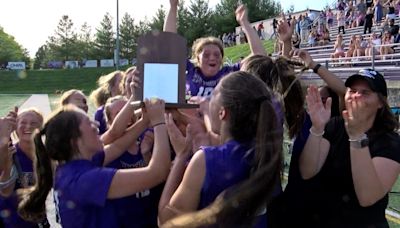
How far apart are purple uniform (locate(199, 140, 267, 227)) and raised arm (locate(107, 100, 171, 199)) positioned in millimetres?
338

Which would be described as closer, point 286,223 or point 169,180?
point 169,180

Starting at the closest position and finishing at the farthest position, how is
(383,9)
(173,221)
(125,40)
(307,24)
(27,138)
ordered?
(173,221)
(27,138)
(383,9)
(307,24)
(125,40)

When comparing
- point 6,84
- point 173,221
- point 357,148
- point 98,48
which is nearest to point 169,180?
point 173,221

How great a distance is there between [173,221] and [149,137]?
2.74 ft

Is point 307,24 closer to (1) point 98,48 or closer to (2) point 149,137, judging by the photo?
(2) point 149,137

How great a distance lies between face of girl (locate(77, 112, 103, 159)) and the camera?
2.23 meters

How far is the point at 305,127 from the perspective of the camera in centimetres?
233

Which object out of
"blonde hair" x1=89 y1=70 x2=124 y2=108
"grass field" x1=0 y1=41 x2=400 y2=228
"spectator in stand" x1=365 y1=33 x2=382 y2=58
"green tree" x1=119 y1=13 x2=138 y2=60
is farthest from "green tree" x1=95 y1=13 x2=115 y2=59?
"blonde hair" x1=89 y1=70 x2=124 y2=108

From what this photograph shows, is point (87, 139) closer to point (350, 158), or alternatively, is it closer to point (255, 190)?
point (255, 190)

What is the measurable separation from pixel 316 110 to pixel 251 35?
130 cm

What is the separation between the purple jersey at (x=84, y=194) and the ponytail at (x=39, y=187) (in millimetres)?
141

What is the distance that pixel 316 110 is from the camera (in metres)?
2.12

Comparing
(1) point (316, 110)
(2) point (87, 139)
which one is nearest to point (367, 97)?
(1) point (316, 110)

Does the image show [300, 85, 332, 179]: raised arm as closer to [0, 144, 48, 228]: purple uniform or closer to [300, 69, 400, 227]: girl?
[300, 69, 400, 227]: girl
